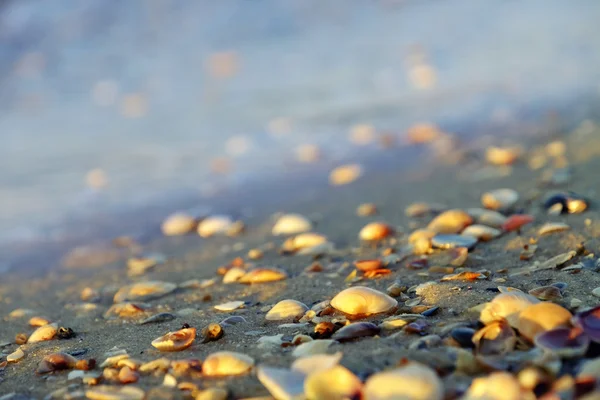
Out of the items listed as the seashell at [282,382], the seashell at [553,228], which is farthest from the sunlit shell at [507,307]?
the seashell at [553,228]

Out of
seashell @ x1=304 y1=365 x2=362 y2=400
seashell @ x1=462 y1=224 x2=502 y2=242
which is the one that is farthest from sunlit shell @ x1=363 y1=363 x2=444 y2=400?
seashell @ x1=462 y1=224 x2=502 y2=242

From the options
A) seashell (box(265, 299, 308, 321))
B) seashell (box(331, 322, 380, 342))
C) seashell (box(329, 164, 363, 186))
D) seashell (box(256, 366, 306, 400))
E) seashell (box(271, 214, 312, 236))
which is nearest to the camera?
seashell (box(256, 366, 306, 400))

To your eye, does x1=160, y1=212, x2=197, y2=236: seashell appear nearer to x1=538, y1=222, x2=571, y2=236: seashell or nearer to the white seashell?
x1=538, y1=222, x2=571, y2=236: seashell

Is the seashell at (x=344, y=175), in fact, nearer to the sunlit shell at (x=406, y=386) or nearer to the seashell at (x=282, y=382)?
the seashell at (x=282, y=382)

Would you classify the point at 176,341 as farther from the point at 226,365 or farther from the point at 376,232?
the point at 376,232

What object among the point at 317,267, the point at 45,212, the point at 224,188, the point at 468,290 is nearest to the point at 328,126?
the point at 224,188

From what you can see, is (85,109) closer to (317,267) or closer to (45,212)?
(45,212)
